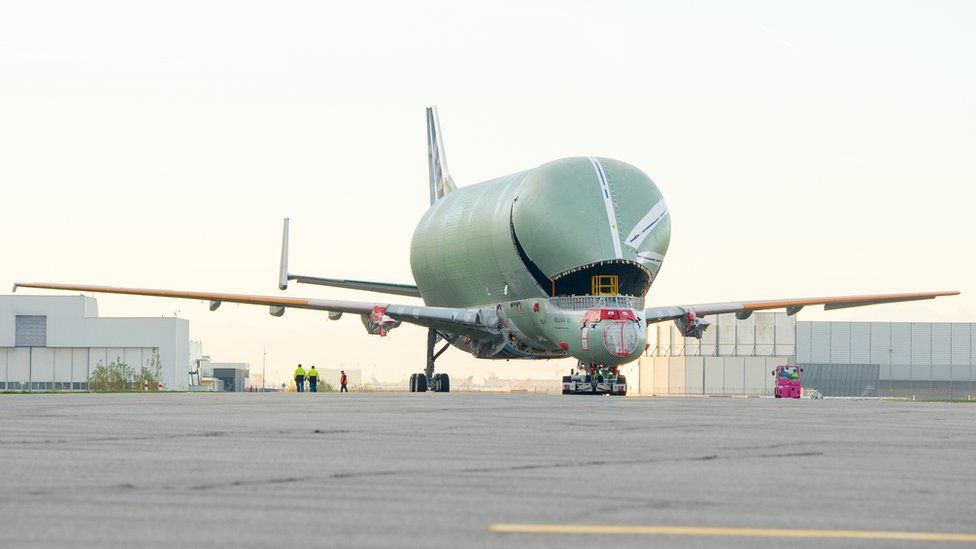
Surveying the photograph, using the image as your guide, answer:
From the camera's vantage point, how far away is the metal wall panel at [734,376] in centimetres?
10381

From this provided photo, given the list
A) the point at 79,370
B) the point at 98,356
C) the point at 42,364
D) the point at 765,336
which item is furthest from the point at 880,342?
the point at 42,364

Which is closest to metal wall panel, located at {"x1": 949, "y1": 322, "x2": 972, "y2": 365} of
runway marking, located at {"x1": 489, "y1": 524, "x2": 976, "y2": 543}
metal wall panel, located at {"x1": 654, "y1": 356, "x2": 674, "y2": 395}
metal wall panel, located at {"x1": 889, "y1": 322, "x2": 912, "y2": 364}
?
metal wall panel, located at {"x1": 889, "y1": 322, "x2": 912, "y2": 364}

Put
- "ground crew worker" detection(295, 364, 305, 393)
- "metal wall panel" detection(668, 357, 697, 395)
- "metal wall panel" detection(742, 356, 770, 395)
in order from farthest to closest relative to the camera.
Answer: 1. "metal wall panel" detection(668, 357, 697, 395)
2. "metal wall panel" detection(742, 356, 770, 395)
3. "ground crew worker" detection(295, 364, 305, 393)

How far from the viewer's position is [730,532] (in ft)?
22.3

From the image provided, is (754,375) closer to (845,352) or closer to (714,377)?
(714,377)

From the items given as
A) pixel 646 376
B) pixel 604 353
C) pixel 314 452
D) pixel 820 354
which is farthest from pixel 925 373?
pixel 314 452

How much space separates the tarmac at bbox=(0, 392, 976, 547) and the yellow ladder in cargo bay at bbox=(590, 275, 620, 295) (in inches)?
829

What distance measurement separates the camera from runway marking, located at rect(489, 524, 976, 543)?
6660mm

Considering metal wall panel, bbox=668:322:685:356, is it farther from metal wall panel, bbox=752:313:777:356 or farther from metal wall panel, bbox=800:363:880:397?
metal wall panel, bbox=800:363:880:397

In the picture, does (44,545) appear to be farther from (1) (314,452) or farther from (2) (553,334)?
(2) (553,334)

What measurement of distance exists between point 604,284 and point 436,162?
23077mm

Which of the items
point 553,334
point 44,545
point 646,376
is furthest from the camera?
point 646,376

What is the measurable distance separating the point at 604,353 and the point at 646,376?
244 feet

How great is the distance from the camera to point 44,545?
6.38m
